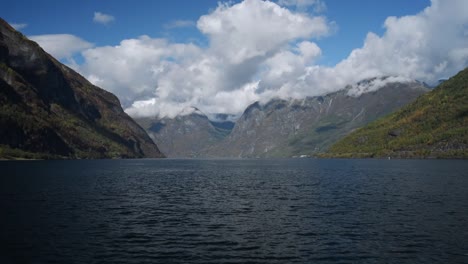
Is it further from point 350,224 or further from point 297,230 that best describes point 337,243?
point 350,224

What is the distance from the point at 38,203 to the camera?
72.8 metres

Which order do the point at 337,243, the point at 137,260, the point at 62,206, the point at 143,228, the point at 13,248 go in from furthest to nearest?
the point at 62,206, the point at 143,228, the point at 337,243, the point at 13,248, the point at 137,260

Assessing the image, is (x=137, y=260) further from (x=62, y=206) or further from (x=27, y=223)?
(x=62, y=206)

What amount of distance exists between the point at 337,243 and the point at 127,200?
48686 millimetres

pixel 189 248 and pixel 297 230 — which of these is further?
pixel 297 230

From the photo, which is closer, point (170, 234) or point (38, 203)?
point (170, 234)

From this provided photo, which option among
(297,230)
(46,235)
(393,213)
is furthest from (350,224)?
(46,235)

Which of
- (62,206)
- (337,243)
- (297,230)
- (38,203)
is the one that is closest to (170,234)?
(297,230)

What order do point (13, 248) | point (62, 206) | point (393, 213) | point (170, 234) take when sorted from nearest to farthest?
point (13, 248), point (170, 234), point (393, 213), point (62, 206)

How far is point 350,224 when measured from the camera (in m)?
55.9

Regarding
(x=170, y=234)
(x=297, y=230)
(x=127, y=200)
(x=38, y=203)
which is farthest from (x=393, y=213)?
(x=38, y=203)

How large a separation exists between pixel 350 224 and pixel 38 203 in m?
54.3

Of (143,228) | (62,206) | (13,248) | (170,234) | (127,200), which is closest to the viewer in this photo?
(13,248)

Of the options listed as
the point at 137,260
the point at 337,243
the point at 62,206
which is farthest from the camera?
the point at 62,206
